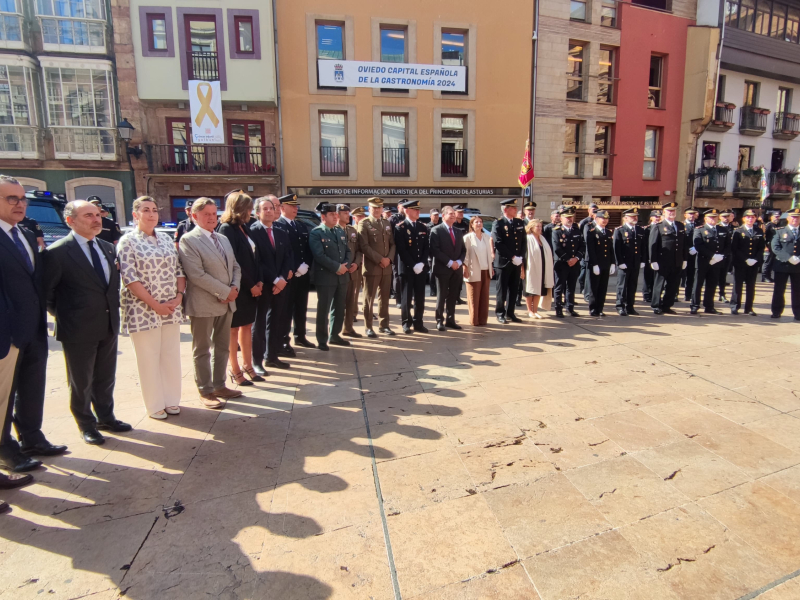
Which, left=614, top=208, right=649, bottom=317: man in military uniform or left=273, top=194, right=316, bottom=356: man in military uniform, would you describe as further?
left=614, top=208, right=649, bottom=317: man in military uniform

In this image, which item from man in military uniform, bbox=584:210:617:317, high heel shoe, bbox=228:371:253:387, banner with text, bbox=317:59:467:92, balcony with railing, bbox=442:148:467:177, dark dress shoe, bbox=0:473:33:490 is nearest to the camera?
dark dress shoe, bbox=0:473:33:490

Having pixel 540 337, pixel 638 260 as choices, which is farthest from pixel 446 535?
pixel 638 260

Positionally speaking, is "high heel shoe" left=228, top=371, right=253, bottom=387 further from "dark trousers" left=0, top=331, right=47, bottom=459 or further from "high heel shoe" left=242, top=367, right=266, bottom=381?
"dark trousers" left=0, top=331, right=47, bottom=459

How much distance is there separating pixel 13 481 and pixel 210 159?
17149mm

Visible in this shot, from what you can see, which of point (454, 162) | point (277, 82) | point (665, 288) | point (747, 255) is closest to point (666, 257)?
point (665, 288)

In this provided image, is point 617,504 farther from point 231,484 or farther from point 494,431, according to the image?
point 231,484

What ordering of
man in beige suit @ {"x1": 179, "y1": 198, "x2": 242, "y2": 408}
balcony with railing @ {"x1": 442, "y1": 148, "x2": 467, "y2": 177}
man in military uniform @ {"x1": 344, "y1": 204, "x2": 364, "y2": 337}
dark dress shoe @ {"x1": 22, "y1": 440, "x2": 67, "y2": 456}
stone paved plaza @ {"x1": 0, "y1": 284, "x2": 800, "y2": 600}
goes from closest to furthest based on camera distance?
stone paved plaza @ {"x1": 0, "y1": 284, "x2": 800, "y2": 600}, dark dress shoe @ {"x1": 22, "y1": 440, "x2": 67, "y2": 456}, man in beige suit @ {"x1": 179, "y1": 198, "x2": 242, "y2": 408}, man in military uniform @ {"x1": 344, "y1": 204, "x2": 364, "y2": 337}, balcony with railing @ {"x1": 442, "y1": 148, "x2": 467, "y2": 177}

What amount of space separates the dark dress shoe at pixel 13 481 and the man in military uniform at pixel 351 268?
13.5 feet

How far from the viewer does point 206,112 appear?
56.6 ft

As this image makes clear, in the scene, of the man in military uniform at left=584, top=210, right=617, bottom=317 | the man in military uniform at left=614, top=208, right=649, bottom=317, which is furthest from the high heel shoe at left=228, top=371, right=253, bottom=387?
the man in military uniform at left=614, top=208, right=649, bottom=317

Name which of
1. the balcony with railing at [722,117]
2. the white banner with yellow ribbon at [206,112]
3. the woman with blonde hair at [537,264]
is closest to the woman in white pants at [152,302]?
the woman with blonde hair at [537,264]

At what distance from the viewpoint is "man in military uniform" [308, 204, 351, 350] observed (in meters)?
6.12

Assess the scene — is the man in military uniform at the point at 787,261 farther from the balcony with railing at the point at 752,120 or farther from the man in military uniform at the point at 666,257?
the balcony with railing at the point at 752,120

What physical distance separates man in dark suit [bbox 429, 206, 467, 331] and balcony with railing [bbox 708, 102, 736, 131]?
21008 mm
